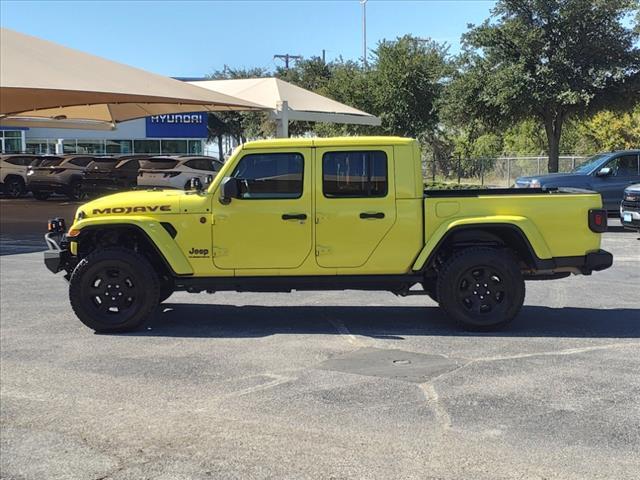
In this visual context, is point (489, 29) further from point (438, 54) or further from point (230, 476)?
point (230, 476)

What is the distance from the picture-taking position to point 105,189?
24.6 meters

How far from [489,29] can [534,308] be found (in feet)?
56.8

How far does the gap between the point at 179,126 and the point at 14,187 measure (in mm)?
19629

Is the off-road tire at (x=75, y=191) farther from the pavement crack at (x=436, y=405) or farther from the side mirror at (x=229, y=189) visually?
the pavement crack at (x=436, y=405)

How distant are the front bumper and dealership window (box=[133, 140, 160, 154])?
42083 millimetres

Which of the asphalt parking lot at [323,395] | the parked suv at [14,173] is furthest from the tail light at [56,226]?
the parked suv at [14,173]

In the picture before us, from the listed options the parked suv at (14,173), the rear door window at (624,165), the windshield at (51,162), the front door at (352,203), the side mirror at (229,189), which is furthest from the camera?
the parked suv at (14,173)

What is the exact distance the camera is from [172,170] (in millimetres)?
23141

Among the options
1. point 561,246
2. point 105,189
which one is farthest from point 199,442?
point 105,189

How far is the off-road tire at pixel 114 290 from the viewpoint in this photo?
6.68m

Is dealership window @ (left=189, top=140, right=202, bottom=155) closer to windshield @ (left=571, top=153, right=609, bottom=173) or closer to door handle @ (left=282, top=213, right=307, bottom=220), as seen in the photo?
windshield @ (left=571, top=153, right=609, bottom=173)

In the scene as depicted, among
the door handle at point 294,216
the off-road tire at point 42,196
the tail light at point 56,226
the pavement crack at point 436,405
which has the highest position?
the off-road tire at point 42,196

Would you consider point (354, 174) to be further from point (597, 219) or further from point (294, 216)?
point (597, 219)

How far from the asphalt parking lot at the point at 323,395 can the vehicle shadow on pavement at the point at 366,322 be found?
Result: 0.03 m
